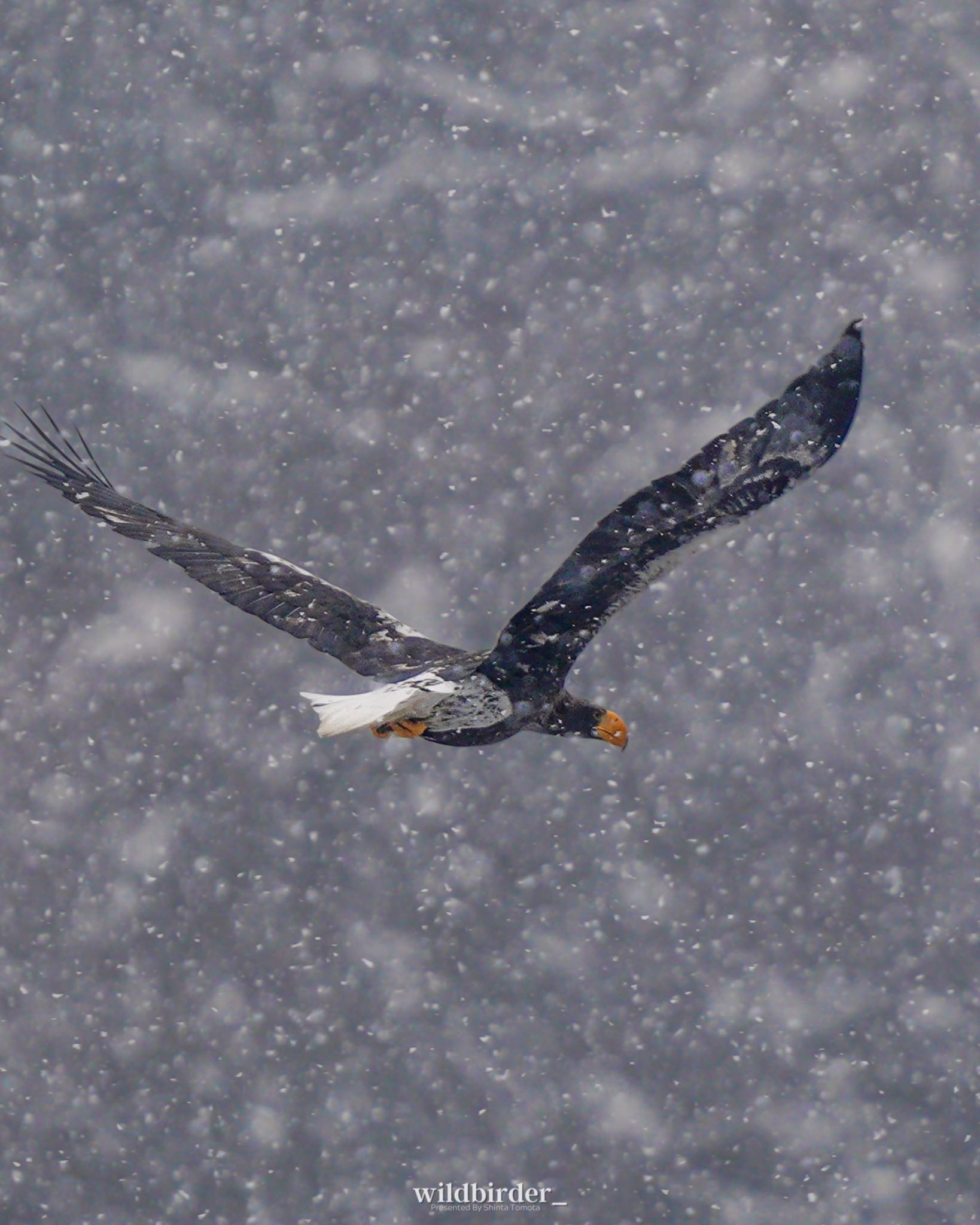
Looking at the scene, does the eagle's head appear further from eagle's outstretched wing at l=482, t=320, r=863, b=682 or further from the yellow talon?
Result: eagle's outstretched wing at l=482, t=320, r=863, b=682

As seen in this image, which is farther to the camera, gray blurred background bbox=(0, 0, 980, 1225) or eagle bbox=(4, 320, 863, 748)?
gray blurred background bbox=(0, 0, 980, 1225)

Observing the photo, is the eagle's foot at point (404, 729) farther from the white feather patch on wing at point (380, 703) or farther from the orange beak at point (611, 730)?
the orange beak at point (611, 730)

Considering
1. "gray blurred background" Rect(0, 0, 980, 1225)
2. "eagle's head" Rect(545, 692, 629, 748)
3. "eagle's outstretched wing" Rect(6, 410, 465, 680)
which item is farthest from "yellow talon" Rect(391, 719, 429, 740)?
"gray blurred background" Rect(0, 0, 980, 1225)

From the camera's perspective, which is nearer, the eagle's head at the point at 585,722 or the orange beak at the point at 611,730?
the eagle's head at the point at 585,722

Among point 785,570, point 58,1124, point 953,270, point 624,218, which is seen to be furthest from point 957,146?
point 58,1124

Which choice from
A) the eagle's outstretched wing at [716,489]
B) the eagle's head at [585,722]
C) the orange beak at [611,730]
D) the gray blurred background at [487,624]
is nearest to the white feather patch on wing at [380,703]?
the eagle's outstretched wing at [716,489]

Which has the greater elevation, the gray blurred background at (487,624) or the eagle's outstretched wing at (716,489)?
the gray blurred background at (487,624)
